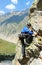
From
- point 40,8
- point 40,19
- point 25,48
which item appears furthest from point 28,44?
point 40,8

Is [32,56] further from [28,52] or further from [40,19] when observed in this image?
[40,19]

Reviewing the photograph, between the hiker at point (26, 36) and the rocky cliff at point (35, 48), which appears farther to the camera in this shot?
the hiker at point (26, 36)

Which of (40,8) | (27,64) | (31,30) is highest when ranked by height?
(40,8)

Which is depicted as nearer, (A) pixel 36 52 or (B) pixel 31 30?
(A) pixel 36 52

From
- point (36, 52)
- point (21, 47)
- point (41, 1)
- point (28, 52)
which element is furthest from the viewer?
point (41, 1)

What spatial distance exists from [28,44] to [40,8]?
6.53 meters

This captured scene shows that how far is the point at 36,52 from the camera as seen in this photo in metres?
27.8

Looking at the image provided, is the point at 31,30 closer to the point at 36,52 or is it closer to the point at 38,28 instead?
the point at 38,28

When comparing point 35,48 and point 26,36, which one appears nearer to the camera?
point 35,48

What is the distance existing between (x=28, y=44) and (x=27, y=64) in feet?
8.25

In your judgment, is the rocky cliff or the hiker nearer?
the rocky cliff

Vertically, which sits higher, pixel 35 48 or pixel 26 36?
pixel 26 36

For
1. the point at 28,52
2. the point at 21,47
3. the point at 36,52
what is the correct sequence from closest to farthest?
the point at 36,52, the point at 28,52, the point at 21,47

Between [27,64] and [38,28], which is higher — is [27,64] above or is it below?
below
